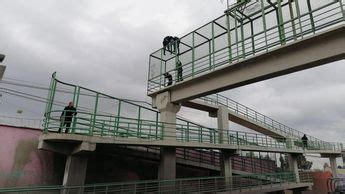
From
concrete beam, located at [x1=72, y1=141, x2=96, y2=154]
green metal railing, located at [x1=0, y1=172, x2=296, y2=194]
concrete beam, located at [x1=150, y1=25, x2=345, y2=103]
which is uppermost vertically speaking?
concrete beam, located at [x1=150, y1=25, x2=345, y2=103]

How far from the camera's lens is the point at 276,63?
12.0 meters

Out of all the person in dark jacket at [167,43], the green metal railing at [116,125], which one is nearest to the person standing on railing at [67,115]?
the green metal railing at [116,125]

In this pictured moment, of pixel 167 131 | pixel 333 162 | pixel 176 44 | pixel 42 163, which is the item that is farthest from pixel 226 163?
pixel 333 162

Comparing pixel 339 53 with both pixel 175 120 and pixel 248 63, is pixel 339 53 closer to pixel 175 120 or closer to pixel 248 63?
pixel 248 63

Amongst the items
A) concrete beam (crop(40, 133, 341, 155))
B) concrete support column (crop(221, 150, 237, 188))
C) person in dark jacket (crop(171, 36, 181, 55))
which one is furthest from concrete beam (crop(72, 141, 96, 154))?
concrete support column (crop(221, 150, 237, 188))

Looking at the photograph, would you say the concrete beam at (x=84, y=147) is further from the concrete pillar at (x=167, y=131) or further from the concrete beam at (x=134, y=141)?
the concrete pillar at (x=167, y=131)

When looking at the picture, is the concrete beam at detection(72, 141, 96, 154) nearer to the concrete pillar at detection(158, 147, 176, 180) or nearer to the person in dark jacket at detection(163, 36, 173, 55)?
the concrete pillar at detection(158, 147, 176, 180)

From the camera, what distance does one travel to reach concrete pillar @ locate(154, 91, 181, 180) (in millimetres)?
14805

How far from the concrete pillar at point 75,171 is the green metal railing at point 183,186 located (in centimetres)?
47

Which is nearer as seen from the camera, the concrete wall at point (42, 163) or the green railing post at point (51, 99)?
the concrete wall at point (42, 163)

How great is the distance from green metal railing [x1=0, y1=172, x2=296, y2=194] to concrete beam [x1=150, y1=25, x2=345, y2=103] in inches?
189

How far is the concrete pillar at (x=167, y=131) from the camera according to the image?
14805 mm

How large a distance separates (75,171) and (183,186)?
5.35 meters

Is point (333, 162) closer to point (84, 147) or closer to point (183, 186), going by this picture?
point (183, 186)
